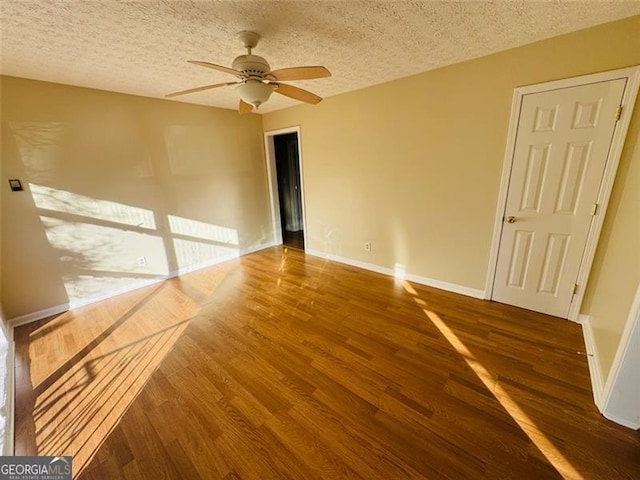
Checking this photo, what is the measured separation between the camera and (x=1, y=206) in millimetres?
2420

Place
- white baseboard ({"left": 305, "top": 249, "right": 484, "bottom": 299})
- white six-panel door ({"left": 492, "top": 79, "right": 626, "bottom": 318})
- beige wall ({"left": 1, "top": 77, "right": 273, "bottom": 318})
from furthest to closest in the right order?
white baseboard ({"left": 305, "top": 249, "right": 484, "bottom": 299})
beige wall ({"left": 1, "top": 77, "right": 273, "bottom": 318})
white six-panel door ({"left": 492, "top": 79, "right": 626, "bottom": 318})

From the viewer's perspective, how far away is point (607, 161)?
1.96 metres

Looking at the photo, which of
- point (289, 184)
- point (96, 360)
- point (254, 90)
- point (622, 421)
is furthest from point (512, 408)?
point (289, 184)

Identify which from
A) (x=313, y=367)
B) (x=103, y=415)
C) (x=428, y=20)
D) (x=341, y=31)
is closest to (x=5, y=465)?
(x=103, y=415)

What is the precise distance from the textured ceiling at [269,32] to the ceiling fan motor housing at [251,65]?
0.68 feet

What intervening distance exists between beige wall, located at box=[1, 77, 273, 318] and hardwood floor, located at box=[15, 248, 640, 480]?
23.2 inches

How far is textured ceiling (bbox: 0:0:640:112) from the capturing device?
1.54m

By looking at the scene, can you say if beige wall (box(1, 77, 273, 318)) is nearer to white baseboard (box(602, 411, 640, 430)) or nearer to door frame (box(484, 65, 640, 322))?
door frame (box(484, 65, 640, 322))

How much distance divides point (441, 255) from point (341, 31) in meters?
2.37

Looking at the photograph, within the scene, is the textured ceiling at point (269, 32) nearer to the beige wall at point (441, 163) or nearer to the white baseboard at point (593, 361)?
the beige wall at point (441, 163)

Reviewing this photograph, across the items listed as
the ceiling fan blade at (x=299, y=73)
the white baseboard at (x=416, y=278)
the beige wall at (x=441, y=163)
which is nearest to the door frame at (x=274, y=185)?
the beige wall at (x=441, y=163)

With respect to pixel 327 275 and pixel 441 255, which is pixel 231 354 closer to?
pixel 327 275

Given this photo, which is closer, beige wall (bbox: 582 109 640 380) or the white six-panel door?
beige wall (bbox: 582 109 640 380)

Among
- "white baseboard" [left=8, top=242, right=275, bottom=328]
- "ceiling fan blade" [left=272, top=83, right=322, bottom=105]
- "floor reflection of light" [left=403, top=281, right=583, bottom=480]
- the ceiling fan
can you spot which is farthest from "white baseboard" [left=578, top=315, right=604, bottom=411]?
"white baseboard" [left=8, top=242, right=275, bottom=328]
